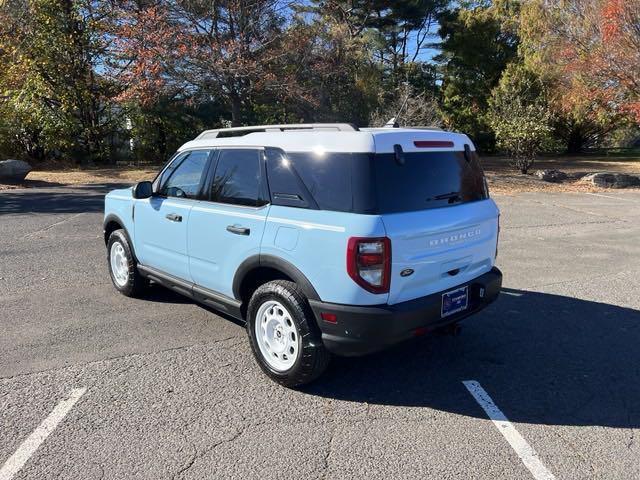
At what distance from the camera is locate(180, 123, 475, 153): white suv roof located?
3336 millimetres

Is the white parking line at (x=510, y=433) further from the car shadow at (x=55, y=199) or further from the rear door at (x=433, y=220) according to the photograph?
the car shadow at (x=55, y=199)

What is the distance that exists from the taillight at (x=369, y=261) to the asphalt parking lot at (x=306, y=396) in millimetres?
914

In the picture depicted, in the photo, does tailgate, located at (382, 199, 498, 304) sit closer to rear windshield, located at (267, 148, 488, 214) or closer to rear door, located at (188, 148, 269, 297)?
rear windshield, located at (267, 148, 488, 214)

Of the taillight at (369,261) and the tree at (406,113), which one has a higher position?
the tree at (406,113)

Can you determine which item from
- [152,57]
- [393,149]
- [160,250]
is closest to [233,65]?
[152,57]

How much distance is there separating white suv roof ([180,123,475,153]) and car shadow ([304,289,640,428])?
1695 mm

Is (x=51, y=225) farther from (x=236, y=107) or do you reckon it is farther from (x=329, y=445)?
(x=236, y=107)

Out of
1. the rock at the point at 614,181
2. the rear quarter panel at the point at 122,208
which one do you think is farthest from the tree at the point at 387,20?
the rear quarter panel at the point at 122,208

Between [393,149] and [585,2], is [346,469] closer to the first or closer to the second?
[393,149]

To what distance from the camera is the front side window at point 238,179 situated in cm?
391

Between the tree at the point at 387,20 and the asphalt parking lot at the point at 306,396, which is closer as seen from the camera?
the asphalt parking lot at the point at 306,396

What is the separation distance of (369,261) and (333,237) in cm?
27

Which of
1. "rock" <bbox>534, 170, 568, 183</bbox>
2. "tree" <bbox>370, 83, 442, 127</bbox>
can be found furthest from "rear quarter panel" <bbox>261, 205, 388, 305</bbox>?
"rock" <bbox>534, 170, 568, 183</bbox>

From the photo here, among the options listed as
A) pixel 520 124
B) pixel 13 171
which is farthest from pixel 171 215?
pixel 520 124
